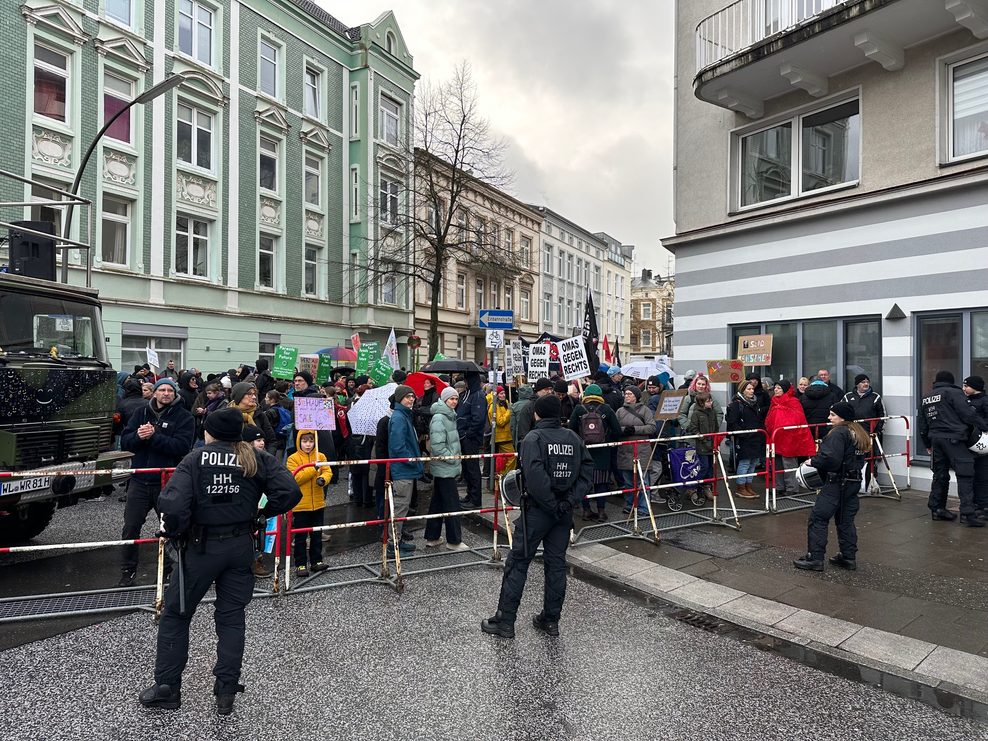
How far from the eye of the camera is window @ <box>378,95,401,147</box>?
1248 inches

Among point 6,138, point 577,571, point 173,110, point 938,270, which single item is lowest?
point 577,571

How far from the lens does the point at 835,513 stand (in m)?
6.70

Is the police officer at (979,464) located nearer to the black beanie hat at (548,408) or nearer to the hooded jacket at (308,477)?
the black beanie hat at (548,408)

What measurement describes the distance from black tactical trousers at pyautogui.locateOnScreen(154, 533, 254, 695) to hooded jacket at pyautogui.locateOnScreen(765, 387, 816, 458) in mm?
8382

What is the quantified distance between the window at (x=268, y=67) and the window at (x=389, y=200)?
6462 mm

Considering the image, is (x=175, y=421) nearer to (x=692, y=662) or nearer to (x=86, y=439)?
(x=86, y=439)

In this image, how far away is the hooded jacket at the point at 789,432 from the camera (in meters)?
10.0

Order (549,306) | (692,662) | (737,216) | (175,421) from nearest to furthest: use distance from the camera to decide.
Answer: (692,662), (175,421), (737,216), (549,306)

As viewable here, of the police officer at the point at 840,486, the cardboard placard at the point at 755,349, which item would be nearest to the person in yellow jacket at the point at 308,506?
the police officer at the point at 840,486

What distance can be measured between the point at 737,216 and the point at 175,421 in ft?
36.5

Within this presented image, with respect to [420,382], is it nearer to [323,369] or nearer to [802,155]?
[323,369]

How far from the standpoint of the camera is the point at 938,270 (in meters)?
10.2

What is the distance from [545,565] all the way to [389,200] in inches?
1152

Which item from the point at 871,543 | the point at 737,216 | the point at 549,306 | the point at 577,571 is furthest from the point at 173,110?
the point at 549,306
